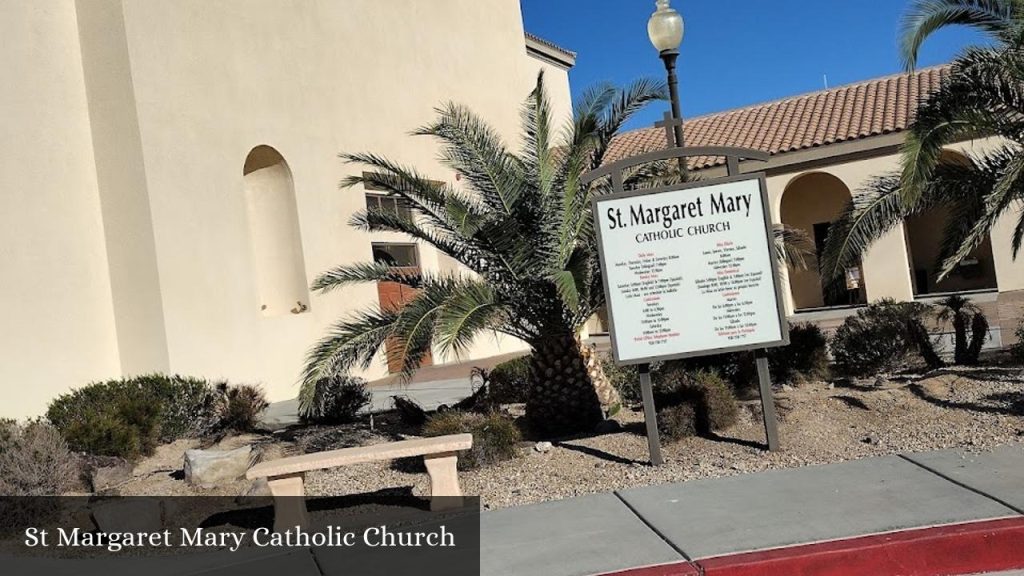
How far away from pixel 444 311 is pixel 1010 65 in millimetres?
5926

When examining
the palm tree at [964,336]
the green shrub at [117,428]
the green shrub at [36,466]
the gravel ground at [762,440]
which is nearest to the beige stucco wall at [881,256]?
the palm tree at [964,336]

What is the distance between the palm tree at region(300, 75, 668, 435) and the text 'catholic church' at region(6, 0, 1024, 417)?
178 inches

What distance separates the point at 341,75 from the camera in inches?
731

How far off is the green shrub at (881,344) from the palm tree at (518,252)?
3209 millimetres

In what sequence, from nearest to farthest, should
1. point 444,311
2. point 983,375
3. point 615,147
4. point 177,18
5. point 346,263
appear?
point 444,311 → point 983,375 → point 177,18 → point 346,263 → point 615,147

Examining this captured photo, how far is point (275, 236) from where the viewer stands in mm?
17281

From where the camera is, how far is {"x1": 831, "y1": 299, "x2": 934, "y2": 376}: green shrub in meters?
10.8

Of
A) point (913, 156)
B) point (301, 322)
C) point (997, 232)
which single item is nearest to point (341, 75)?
point (301, 322)

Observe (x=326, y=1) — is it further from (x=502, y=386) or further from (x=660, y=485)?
(x=660, y=485)

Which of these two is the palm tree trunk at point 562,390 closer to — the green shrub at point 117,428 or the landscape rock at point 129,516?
the landscape rock at point 129,516

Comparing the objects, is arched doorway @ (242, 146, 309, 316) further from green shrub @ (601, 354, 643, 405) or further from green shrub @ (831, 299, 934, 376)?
green shrub @ (831, 299, 934, 376)

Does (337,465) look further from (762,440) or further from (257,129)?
(257,129)

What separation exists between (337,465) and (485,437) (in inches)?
69.4
